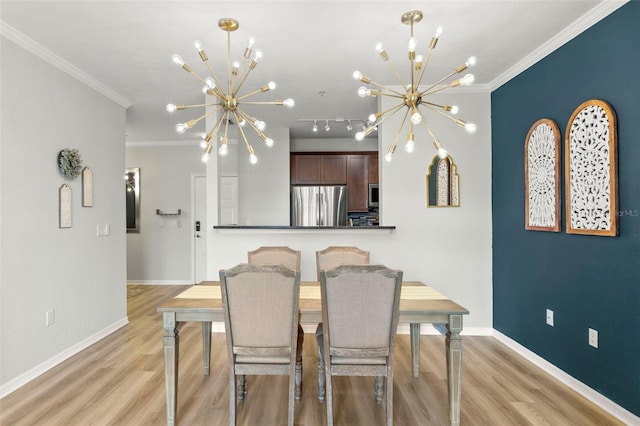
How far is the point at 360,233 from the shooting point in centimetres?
367

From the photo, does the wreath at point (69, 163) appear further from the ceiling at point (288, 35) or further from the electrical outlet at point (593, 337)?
the electrical outlet at point (593, 337)

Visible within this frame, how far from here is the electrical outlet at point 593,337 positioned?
92.7 inches

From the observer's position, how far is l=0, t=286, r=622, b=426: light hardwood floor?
2166 mm

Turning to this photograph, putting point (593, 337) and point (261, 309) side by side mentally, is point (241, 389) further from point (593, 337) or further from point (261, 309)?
point (593, 337)

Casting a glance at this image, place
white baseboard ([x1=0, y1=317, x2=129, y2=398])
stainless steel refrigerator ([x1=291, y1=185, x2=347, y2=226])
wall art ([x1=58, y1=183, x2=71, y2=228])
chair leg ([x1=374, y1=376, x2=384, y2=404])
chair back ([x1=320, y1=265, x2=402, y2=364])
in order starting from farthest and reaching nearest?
1. stainless steel refrigerator ([x1=291, y1=185, x2=347, y2=226])
2. wall art ([x1=58, y1=183, x2=71, y2=228])
3. white baseboard ([x1=0, y1=317, x2=129, y2=398])
4. chair leg ([x1=374, y1=376, x2=384, y2=404])
5. chair back ([x1=320, y1=265, x2=402, y2=364])

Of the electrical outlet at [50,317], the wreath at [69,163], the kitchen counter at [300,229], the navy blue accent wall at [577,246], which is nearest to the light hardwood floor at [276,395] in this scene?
the navy blue accent wall at [577,246]

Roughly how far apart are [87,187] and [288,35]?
242 cm

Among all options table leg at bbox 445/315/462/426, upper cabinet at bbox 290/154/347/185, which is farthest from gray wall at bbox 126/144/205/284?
table leg at bbox 445/315/462/426

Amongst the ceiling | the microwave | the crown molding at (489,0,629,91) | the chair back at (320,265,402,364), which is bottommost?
the chair back at (320,265,402,364)

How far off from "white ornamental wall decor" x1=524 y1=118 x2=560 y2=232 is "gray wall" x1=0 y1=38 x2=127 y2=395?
3.99 meters

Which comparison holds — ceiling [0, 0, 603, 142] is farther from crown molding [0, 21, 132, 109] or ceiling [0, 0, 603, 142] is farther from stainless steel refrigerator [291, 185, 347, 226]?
stainless steel refrigerator [291, 185, 347, 226]

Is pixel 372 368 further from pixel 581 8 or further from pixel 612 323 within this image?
pixel 581 8

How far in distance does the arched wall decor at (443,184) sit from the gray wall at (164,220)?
409 cm

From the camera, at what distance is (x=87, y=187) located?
135 inches
